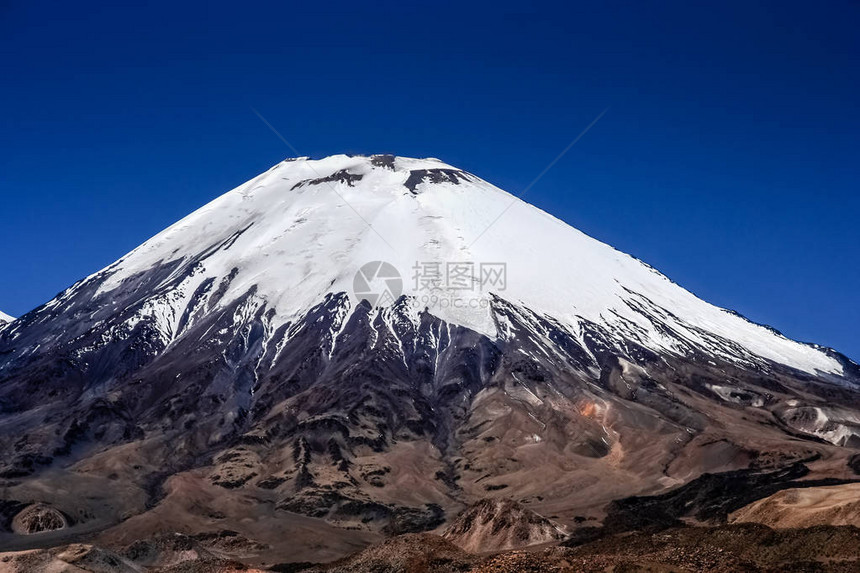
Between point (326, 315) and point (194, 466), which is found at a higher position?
point (326, 315)

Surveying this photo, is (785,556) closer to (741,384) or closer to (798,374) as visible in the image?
(741,384)

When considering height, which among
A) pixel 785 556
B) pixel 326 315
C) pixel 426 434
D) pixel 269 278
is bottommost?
pixel 785 556

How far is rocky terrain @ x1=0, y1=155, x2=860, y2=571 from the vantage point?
10344 centimetres

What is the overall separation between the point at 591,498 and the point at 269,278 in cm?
10142

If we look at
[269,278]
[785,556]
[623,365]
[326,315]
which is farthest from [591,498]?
[269,278]

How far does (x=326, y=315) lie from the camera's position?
18238 cm
